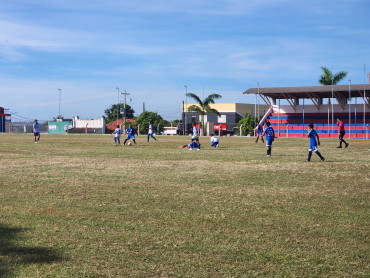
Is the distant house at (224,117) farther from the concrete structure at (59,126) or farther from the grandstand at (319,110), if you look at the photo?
the concrete structure at (59,126)

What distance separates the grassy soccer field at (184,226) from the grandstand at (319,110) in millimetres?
58192

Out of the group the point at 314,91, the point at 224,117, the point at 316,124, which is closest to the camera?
the point at 314,91

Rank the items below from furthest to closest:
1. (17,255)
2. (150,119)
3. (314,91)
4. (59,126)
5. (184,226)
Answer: (59,126), (150,119), (314,91), (184,226), (17,255)

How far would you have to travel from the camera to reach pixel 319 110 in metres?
76.2

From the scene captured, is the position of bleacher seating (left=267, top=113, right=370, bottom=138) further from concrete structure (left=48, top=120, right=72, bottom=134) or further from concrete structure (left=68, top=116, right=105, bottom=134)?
concrete structure (left=48, top=120, right=72, bottom=134)

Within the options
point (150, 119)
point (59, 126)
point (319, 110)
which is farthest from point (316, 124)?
point (59, 126)

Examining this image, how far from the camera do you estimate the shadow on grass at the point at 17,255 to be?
558cm

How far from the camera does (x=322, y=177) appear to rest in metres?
14.8

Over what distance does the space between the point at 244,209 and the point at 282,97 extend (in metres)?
70.0

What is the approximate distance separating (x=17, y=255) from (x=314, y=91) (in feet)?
226

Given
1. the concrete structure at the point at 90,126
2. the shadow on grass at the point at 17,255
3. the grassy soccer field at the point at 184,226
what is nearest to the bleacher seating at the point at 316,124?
the concrete structure at the point at 90,126

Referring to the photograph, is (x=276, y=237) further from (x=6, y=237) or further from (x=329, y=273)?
(x=6, y=237)

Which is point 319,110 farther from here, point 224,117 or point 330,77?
point 224,117

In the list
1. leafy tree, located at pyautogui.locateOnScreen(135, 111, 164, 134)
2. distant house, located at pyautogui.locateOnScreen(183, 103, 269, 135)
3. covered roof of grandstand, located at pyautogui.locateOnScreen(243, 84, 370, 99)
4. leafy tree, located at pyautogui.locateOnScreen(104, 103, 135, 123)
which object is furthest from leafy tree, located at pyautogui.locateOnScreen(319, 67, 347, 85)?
leafy tree, located at pyautogui.locateOnScreen(104, 103, 135, 123)
